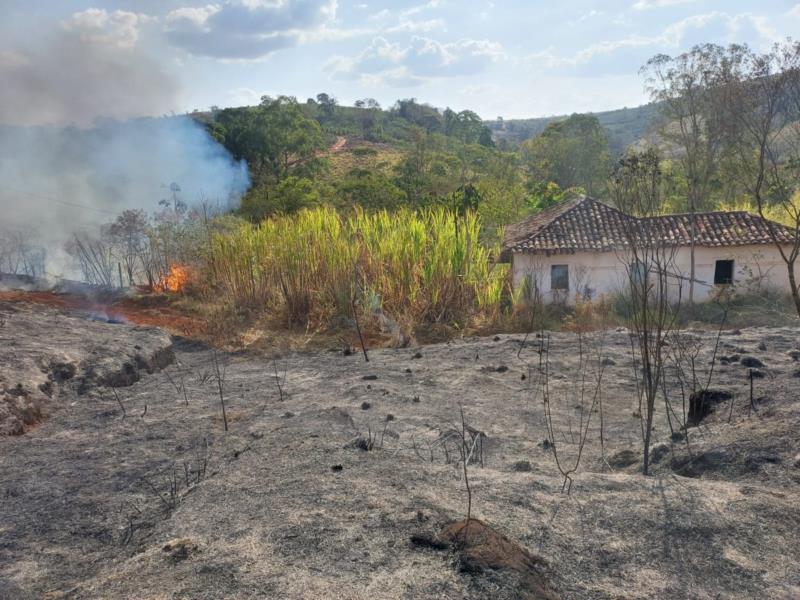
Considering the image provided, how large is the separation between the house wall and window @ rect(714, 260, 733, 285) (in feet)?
0.43

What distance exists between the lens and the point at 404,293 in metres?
10.2

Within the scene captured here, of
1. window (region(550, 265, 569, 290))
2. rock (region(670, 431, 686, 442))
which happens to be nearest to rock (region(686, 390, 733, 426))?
rock (region(670, 431, 686, 442))

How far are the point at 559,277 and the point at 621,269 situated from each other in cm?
143

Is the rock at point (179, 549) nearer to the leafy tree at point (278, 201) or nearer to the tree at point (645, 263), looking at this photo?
the tree at point (645, 263)

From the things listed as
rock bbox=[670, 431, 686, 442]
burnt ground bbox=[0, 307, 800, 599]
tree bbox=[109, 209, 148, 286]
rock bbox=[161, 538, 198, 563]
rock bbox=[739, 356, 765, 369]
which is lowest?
rock bbox=[739, 356, 765, 369]

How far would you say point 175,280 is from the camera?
522 inches

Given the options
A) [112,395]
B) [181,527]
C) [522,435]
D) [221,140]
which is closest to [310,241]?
[112,395]

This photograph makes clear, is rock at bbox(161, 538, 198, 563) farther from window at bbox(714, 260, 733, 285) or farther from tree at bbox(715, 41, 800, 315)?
window at bbox(714, 260, 733, 285)

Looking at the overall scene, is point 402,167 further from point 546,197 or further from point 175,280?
point 175,280

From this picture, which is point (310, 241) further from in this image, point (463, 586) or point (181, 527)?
point (463, 586)

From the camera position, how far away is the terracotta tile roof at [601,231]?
1452 centimetres

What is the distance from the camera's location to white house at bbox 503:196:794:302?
14.5 meters

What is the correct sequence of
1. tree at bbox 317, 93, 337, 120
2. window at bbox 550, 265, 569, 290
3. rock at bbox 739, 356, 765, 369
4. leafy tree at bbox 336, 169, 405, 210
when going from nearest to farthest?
1. rock at bbox 739, 356, 765, 369
2. window at bbox 550, 265, 569, 290
3. leafy tree at bbox 336, 169, 405, 210
4. tree at bbox 317, 93, 337, 120

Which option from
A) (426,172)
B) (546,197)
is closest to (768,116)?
(546,197)
